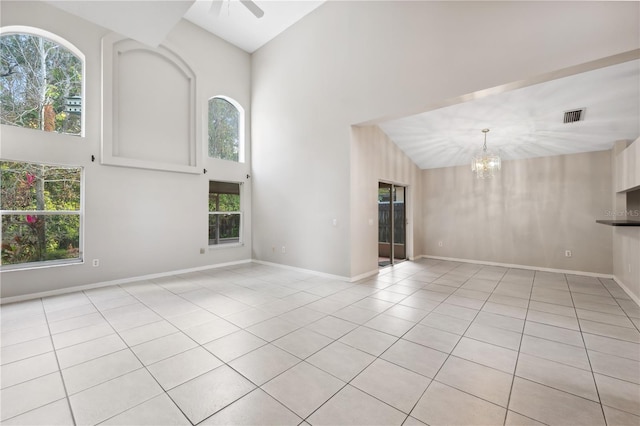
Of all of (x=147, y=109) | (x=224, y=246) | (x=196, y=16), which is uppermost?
(x=196, y=16)

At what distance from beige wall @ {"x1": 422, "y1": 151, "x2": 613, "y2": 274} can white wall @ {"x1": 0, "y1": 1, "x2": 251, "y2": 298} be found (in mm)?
5209

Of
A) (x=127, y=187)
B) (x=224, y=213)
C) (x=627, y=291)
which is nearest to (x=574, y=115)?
(x=627, y=291)

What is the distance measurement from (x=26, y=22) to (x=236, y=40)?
357 centimetres

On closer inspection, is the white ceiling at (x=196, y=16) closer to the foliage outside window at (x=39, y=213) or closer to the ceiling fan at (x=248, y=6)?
the ceiling fan at (x=248, y=6)

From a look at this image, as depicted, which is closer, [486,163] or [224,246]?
[486,163]

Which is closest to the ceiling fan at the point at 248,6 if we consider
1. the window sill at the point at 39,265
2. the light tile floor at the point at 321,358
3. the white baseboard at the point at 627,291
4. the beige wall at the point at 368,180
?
the beige wall at the point at 368,180

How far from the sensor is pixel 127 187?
186 inches

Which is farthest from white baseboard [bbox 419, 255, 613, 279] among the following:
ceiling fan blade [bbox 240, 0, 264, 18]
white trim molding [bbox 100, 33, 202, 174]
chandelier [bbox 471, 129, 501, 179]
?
ceiling fan blade [bbox 240, 0, 264, 18]

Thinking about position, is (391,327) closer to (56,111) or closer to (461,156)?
(461,156)

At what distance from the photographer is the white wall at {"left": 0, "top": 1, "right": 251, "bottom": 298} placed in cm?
386

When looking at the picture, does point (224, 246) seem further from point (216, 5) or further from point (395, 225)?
point (216, 5)

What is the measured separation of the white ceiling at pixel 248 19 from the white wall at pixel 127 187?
28 cm

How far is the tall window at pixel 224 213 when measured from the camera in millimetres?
6031

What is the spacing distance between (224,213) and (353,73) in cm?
410
